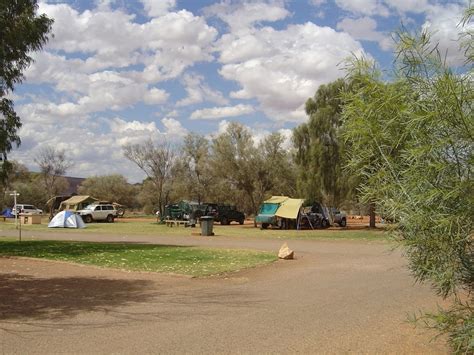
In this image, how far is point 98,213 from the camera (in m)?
53.2

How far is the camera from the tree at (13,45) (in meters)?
14.9

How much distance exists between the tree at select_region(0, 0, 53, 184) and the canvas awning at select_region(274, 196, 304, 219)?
2234 centimetres

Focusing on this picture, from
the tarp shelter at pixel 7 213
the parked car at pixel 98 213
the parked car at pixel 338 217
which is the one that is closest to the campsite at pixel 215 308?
the parked car at pixel 338 217

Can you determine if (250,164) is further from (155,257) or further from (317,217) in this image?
(155,257)

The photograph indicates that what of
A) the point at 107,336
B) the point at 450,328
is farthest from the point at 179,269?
the point at 450,328

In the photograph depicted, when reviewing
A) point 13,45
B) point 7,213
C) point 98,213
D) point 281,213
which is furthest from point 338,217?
point 7,213

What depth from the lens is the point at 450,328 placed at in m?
6.05

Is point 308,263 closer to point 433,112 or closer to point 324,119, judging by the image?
point 433,112

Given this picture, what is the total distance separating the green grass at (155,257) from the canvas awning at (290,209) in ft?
60.8

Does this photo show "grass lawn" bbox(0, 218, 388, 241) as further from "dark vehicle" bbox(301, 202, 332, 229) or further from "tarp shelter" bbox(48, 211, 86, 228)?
"dark vehicle" bbox(301, 202, 332, 229)

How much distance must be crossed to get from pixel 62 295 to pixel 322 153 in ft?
103

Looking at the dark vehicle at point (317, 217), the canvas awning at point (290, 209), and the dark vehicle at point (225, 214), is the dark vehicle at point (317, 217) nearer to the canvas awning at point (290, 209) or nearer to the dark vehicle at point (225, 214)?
the canvas awning at point (290, 209)

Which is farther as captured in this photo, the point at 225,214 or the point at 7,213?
the point at 7,213

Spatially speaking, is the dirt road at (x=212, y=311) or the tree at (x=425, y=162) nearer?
the tree at (x=425, y=162)
